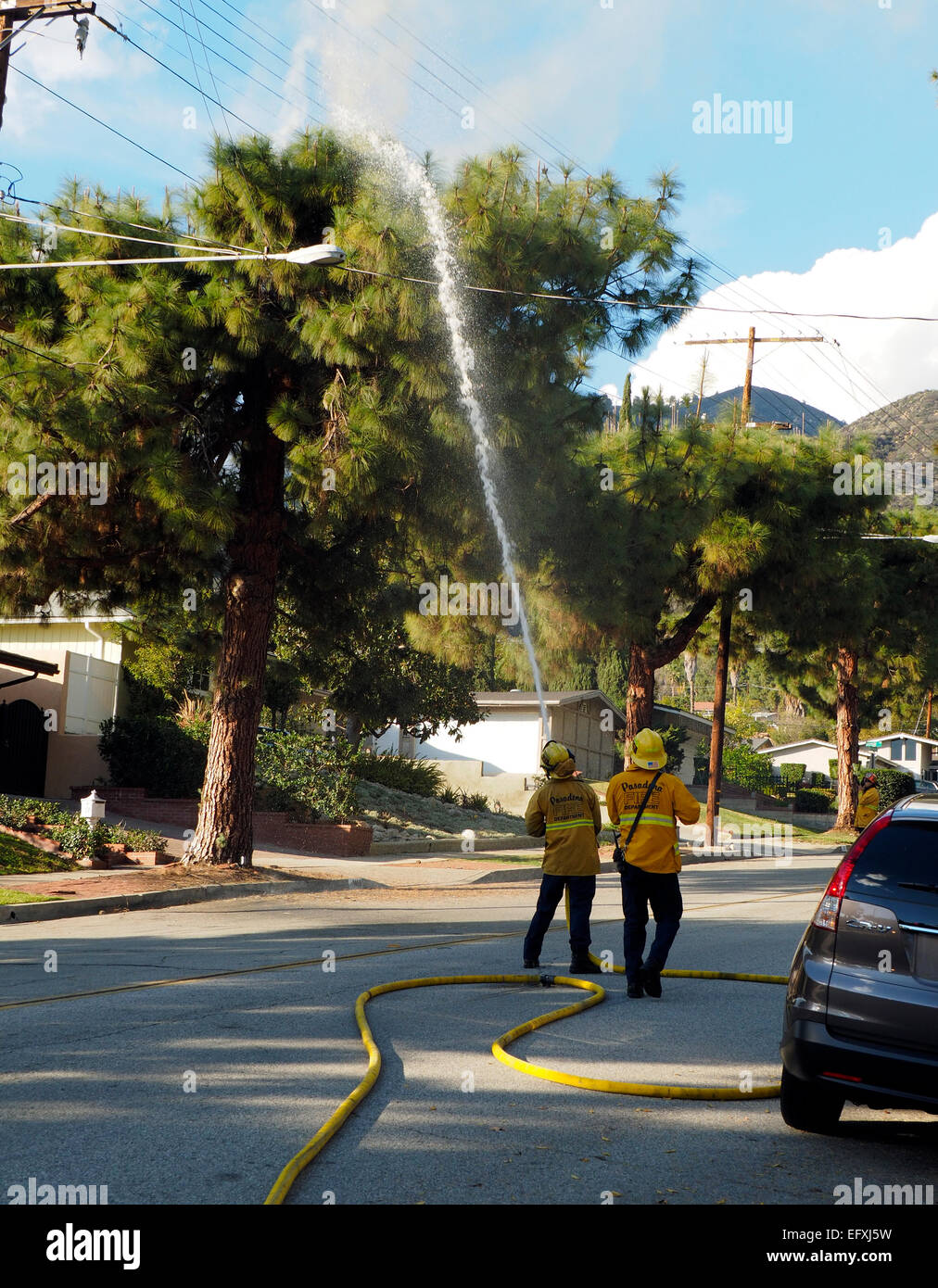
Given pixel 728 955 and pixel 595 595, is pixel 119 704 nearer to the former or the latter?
pixel 595 595

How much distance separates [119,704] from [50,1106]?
922 inches

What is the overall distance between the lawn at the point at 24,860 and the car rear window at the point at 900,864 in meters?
13.2

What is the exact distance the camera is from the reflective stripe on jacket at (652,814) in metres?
8.50

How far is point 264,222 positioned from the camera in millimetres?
16109

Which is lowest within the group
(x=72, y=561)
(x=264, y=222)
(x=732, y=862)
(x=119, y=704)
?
(x=732, y=862)

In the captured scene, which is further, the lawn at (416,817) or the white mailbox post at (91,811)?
the lawn at (416,817)

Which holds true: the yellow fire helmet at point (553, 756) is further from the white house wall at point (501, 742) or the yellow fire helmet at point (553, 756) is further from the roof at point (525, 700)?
the white house wall at point (501, 742)

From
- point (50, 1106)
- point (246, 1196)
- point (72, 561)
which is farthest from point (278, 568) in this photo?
point (246, 1196)

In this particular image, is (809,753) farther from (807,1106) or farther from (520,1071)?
(807,1106)

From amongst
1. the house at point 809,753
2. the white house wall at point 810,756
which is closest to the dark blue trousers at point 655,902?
the white house wall at point 810,756

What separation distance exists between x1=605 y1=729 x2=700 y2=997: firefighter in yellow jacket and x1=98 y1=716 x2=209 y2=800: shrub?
18.0 m

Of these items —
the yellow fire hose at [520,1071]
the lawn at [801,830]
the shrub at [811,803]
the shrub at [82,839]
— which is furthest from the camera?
the shrub at [811,803]

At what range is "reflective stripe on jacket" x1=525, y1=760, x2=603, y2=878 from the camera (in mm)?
9414
